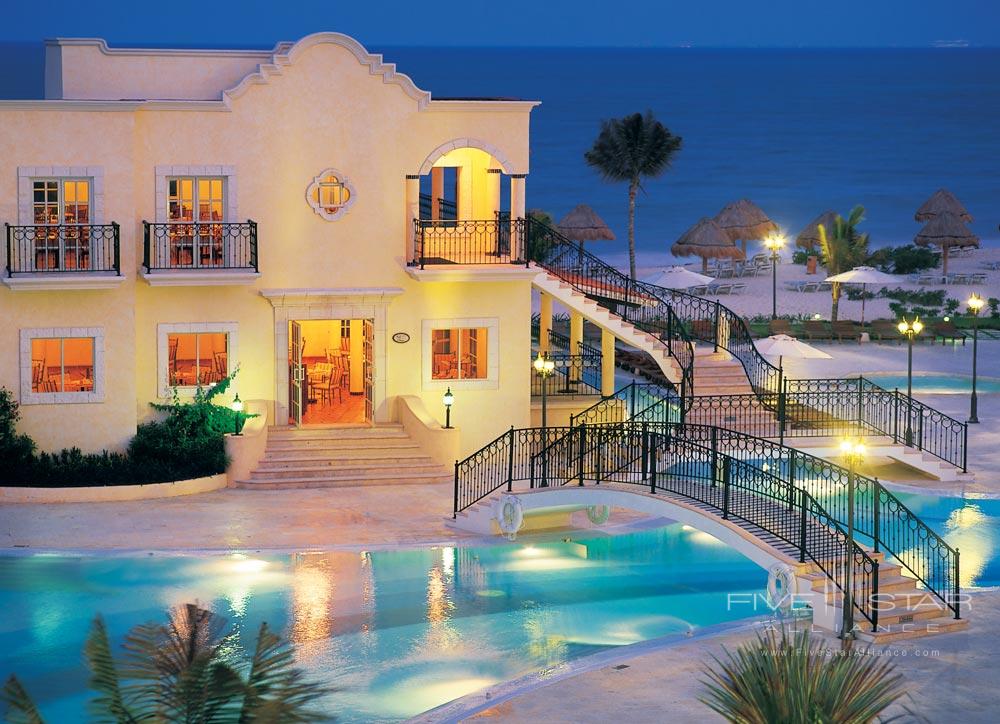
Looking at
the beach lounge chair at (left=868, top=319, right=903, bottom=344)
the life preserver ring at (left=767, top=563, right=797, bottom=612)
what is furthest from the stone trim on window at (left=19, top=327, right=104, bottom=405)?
the beach lounge chair at (left=868, top=319, right=903, bottom=344)

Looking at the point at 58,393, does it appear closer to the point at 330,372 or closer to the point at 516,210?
the point at 330,372

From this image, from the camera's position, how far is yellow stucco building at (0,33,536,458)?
2805 centimetres

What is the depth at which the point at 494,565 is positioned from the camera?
24.0 meters

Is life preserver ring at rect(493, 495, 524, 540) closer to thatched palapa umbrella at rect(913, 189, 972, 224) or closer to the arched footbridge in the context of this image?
the arched footbridge

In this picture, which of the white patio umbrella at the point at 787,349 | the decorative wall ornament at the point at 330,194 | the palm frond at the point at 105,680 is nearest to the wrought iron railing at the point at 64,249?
the decorative wall ornament at the point at 330,194

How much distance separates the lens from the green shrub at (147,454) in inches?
1080

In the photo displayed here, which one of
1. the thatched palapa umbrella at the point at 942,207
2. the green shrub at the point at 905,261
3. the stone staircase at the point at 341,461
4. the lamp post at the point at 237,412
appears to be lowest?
the stone staircase at the point at 341,461

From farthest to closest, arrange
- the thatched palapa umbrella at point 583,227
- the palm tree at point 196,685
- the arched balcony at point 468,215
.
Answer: the thatched palapa umbrella at point 583,227 → the arched balcony at point 468,215 → the palm tree at point 196,685

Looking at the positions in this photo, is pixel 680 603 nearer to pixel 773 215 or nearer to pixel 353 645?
pixel 353 645

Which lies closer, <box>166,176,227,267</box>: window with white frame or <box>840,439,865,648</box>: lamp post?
<box>840,439,865,648</box>: lamp post

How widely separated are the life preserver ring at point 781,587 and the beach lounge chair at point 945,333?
25.4m

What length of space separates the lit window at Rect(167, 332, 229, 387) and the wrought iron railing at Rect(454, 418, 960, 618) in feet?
15.3

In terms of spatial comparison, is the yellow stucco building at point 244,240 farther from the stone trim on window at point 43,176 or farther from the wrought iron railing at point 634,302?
the wrought iron railing at point 634,302

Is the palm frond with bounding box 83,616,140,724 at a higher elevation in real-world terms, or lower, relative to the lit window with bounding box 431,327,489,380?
lower
